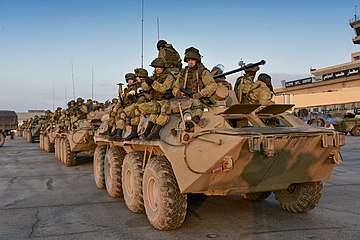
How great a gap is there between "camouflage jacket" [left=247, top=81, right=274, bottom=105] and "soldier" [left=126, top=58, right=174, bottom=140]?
1296mm

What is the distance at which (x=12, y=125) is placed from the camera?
28.7 m

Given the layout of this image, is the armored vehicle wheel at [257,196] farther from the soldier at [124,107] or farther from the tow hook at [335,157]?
the soldier at [124,107]

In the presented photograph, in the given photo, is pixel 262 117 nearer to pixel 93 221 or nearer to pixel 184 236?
pixel 184 236

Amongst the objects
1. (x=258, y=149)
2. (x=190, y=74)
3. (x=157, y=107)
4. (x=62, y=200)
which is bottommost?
(x=62, y=200)

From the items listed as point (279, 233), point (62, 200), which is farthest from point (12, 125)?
point (279, 233)

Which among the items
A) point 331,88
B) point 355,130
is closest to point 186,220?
point 355,130

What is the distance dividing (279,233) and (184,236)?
1.18m

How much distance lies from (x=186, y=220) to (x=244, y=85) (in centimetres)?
231

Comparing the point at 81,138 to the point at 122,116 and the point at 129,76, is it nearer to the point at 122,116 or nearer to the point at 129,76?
the point at 129,76

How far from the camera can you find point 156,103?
6504 mm

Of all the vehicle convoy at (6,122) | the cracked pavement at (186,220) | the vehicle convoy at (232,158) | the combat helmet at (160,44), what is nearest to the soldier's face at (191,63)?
the vehicle convoy at (232,158)

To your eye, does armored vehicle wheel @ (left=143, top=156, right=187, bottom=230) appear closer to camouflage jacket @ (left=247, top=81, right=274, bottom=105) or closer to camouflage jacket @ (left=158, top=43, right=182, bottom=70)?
camouflage jacket @ (left=247, top=81, right=274, bottom=105)

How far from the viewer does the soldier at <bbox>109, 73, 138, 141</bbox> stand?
322 inches

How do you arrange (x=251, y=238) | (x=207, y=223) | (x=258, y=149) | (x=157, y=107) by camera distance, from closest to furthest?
(x=258, y=149), (x=251, y=238), (x=207, y=223), (x=157, y=107)
